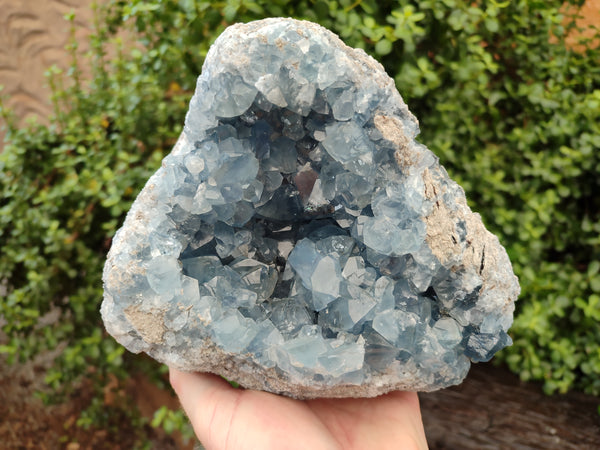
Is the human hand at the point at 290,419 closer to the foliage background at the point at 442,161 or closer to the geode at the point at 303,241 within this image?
the geode at the point at 303,241

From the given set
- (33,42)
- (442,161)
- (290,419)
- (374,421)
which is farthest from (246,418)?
(33,42)

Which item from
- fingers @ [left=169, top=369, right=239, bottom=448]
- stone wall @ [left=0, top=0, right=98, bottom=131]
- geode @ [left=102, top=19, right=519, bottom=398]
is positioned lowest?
stone wall @ [left=0, top=0, right=98, bottom=131]

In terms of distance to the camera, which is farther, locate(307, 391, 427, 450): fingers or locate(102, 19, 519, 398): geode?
locate(307, 391, 427, 450): fingers

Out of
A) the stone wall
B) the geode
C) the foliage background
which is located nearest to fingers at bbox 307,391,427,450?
the geode

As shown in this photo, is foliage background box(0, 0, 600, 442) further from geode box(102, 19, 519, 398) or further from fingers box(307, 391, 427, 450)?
geode box(102, 19, 519, 398)

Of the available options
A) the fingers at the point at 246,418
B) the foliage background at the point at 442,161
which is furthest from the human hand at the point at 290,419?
the foliage background at the point at 442,161

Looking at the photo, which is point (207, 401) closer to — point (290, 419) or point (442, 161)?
point (290, 419)

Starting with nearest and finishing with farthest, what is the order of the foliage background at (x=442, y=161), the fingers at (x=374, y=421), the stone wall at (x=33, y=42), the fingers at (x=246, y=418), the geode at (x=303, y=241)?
the geode at (x=303, y=241) < the fingers at (x=246, y=418) < the fingers at (x=374, y=421) < the foliage background at (x=442, y=161) < the stone wall at (x=33, y=42)

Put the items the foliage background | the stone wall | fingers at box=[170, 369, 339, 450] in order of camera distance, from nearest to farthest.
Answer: fingers at box=[170, 369, 339, 450] → the foliage background → the stone wall
